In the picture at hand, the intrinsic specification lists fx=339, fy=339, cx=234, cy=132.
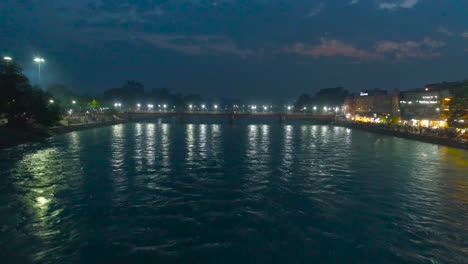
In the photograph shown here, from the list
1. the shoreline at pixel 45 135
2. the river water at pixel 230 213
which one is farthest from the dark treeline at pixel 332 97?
the river water at pixel 230 213

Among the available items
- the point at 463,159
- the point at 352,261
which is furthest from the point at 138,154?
the point at 463,159

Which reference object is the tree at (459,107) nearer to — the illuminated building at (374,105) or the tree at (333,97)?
the illuminated building at (374,105)

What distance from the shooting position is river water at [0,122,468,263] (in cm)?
1141

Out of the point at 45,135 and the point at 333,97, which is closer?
the point at 45,135

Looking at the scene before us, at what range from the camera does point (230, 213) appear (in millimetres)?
15773

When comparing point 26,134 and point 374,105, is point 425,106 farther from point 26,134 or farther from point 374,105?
point 26,134

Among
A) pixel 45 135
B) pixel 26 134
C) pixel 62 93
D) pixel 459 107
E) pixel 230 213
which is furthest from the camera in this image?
pixel 62 93

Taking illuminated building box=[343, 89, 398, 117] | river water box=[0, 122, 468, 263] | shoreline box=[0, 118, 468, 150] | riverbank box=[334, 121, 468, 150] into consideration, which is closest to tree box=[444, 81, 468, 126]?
riverbank box=[334, 121, 468, 150]

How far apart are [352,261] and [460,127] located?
186ft

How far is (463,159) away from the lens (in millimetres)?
35688

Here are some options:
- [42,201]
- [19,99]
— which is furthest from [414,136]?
[19,99]

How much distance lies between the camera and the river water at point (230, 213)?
37.4 ft

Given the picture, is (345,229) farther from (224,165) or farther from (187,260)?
(224,165)

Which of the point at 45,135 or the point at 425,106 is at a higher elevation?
the point at 425,106
